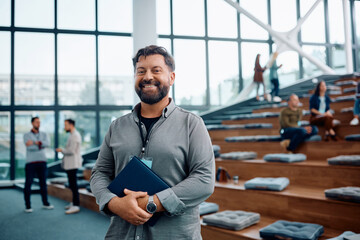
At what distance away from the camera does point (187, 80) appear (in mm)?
9102

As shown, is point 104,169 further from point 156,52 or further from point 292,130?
point 292,130

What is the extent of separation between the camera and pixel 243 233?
2627 millimetres

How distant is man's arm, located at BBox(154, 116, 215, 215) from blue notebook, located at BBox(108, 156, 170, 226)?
4 centimetres

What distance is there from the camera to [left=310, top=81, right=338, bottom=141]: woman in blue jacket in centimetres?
405

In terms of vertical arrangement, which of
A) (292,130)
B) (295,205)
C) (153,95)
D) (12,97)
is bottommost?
(295,205)

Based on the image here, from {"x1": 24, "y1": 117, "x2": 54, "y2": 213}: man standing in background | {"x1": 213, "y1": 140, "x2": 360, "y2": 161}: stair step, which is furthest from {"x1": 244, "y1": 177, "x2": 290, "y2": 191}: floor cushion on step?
{"x1": 24, "y1": 117, "x2": 54, "y2": 213}: man standing in background

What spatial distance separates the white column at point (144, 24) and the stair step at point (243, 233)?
9.54 feet

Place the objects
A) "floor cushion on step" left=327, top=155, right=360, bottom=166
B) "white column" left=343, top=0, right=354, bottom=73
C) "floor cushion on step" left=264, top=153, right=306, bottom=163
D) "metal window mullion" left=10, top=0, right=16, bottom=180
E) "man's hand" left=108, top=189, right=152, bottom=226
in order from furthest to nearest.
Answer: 1. "white column" left=343, top=0, right=354, bottom=73
2. "metal window mullion" left=10, top=0, right=16, bottom=180
3. "floor cushion on step" left=264, top=153, right=306, bottom=163
4. "floor cushion on step" left=327, top=155, right=360, bottom=166
5. "man's hand" left=108, top=189, right=152, bottom=226

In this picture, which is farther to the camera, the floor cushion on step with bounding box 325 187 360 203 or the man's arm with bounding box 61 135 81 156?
the man's arm with bounding box 61 135 81 156

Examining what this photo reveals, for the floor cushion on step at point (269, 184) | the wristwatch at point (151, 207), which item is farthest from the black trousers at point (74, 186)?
the wristwatch at point (151, 207)

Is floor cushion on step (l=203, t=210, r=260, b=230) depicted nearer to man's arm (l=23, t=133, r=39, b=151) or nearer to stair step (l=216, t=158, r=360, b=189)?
stair step (l=216, t=158, r=360, b=189)

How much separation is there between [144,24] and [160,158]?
386 cm

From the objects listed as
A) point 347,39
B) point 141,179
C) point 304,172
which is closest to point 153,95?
point 141,179

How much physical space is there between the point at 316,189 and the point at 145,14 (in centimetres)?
334
